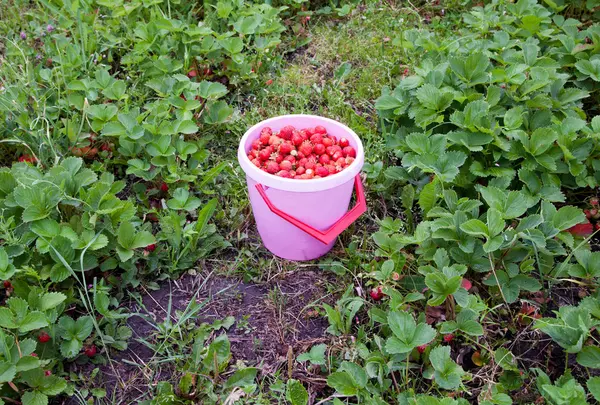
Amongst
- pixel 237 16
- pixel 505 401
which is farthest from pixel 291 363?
pixel 237 16

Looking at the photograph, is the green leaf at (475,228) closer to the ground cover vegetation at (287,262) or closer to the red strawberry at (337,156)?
the ground cover vegetation at (287,262)

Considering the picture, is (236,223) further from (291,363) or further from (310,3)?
(310,3)

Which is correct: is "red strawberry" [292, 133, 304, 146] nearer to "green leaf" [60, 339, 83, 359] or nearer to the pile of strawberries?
the pile of strawberries

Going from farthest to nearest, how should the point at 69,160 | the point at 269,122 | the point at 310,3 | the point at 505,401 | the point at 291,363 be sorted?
1. the point at 310,3
2. the point at 269,122
3. the point at 69,160
4. the point at 291,363
5. the point at 505,401

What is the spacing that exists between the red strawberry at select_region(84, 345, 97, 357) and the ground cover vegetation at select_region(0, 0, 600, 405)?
1cm

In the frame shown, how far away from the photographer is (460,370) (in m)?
1.53

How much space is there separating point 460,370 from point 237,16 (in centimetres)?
205

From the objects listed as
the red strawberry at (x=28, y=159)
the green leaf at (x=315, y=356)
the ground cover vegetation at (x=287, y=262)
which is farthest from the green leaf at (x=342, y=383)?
the red strawberry at (x=28, y=159)

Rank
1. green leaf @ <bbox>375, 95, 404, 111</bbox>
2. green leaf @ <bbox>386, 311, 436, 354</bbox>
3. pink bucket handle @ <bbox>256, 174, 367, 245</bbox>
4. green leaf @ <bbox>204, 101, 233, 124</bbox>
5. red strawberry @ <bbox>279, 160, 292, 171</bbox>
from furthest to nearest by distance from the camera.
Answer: green leaf @ <bbox>204, 101, 233, 124</bbox> < green leaf @ <bbox>375, 95, 404, 111</bbox> < red strawberry @ <bbox>279, 160, 292, 171</bbox> < pink bucket handle @ <bbox>256, 174, 367, 245</bbox> < green leaf @ <bbox>386, 311, 436, 354</bbox>

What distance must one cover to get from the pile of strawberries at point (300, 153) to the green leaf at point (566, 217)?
673 mm

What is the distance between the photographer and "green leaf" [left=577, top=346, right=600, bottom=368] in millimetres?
1464

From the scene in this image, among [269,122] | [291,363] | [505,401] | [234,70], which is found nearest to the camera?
[505,401]

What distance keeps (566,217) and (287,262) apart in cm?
93

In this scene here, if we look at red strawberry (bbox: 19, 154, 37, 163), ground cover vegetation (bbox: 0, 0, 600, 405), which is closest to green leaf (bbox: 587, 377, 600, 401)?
ground cover vegetation (bbox: 0, 0, 600, 405)
